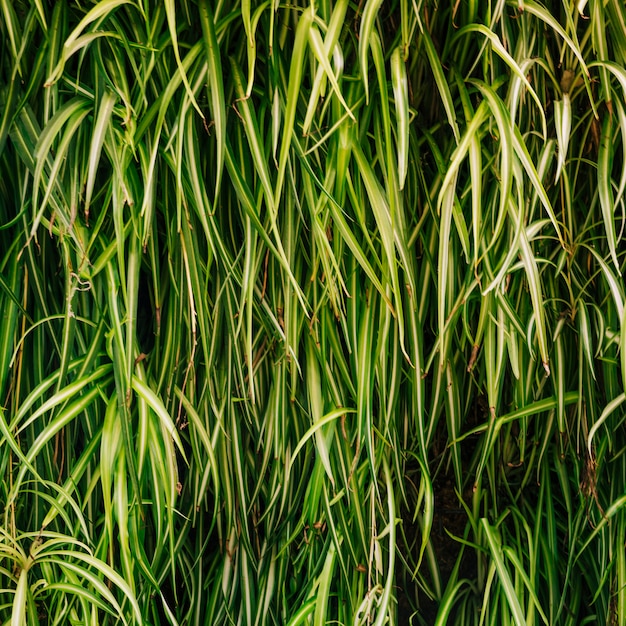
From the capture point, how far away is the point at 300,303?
29.8 inches

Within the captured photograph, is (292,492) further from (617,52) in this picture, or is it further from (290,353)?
(617,52)

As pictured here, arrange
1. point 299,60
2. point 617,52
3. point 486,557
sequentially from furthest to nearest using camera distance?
point 486,557, point 617,52, point 299,60

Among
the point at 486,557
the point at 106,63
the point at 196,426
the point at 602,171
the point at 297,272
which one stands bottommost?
the point at 486,557

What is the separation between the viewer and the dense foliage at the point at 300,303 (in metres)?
0.69

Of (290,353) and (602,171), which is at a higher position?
(602,171)

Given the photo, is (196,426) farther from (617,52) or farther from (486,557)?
(617,52)

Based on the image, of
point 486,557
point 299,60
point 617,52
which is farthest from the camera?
point 486,557

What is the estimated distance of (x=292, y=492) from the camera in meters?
0.84

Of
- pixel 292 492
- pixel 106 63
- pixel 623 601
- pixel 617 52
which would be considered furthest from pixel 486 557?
pixel 106 63

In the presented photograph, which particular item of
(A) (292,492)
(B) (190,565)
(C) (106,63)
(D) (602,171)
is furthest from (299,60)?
(B) (190,565)

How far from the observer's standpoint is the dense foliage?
69 centimetres

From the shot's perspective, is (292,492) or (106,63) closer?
(106,63)

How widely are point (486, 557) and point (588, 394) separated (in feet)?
0.86

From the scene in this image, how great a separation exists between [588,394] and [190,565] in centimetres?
56
